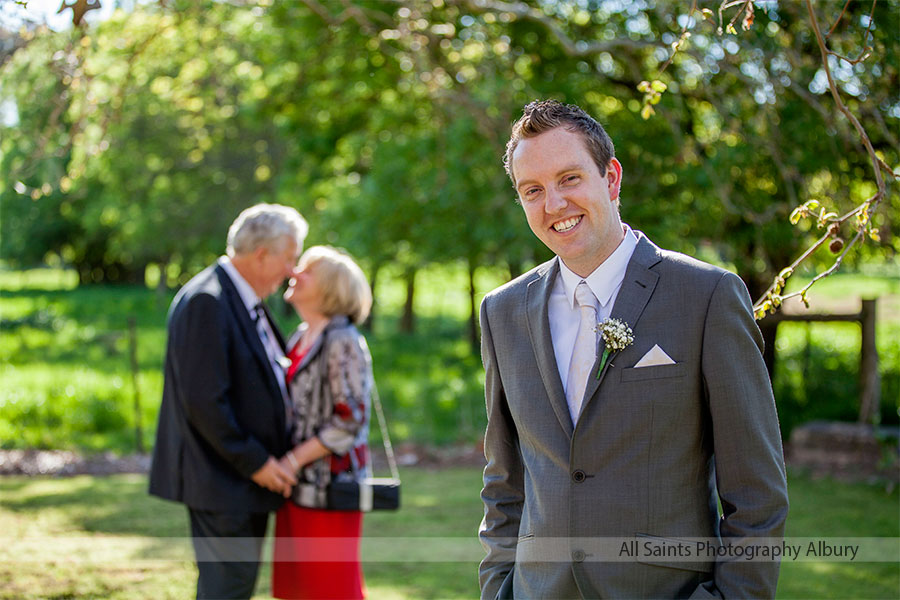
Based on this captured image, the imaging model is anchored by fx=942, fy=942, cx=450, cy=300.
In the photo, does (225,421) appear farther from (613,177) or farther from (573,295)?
(613,177)

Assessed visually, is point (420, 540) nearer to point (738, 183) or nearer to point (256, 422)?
point (256, 422)

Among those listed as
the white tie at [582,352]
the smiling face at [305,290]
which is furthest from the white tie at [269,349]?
the white tie at [582,352]

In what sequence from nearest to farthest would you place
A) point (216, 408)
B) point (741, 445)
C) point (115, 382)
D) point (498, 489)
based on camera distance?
point (741, 445), point (498, 489), point (216, 408), point (115, 382)

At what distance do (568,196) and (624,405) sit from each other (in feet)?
1.72

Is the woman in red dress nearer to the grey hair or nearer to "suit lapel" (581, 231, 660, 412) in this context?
the grey hair

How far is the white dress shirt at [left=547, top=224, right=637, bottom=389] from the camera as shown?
2.39 m

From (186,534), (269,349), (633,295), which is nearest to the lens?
(633,295)

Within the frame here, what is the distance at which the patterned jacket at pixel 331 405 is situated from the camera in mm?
4363

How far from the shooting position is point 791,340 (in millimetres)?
15633

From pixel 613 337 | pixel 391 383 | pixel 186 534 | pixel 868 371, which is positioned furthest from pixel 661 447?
pixel 391 383

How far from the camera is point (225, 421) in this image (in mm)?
4082

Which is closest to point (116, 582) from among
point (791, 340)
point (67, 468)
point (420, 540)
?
point (420, 540)

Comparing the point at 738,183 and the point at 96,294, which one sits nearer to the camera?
the point at 738,183

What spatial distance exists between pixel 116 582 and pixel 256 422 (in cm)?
229
